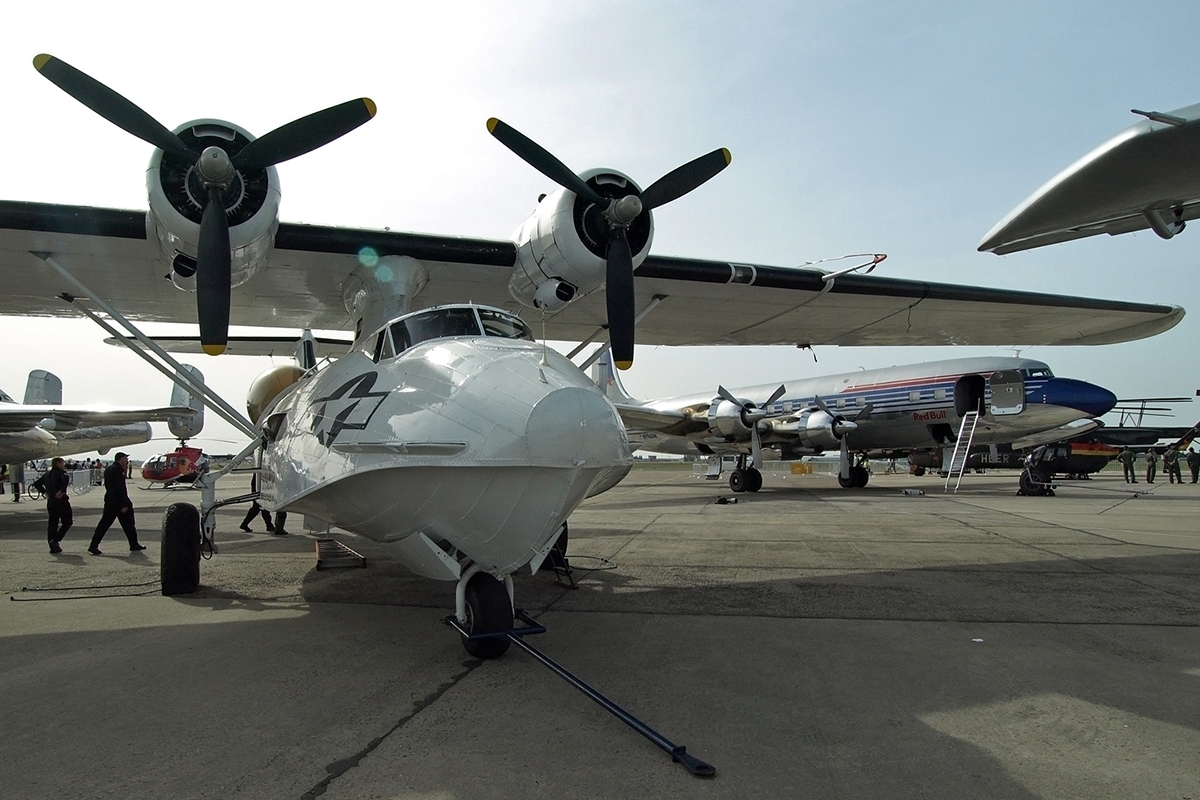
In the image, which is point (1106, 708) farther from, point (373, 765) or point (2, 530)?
point (2, 530)

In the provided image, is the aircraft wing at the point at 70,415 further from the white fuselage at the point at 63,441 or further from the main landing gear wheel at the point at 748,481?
the main landing gear wheel at the point at 748,481

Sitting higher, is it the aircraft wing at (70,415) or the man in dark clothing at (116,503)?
the aircraft wing at (70,415)

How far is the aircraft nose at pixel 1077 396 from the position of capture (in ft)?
61.4

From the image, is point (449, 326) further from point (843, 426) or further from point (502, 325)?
point (843, 426)

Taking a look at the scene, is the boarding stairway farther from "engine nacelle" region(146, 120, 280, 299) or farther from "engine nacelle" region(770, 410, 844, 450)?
"engine nacelle" region(146, 120, 280, 299)

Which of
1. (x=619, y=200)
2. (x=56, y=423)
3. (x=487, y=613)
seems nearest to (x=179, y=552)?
(x=487, y=613)

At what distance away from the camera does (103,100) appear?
5.34 metres

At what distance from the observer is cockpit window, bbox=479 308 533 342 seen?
5328 millimetres

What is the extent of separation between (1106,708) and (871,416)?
19.0 m

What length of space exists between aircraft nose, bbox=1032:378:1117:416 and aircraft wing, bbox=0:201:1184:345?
7042 mm

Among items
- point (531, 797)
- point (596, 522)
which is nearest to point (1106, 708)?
point (531, 797)

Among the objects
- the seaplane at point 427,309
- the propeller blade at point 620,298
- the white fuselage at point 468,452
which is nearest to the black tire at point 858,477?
the seaplane at point 427,309

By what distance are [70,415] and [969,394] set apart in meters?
24.3

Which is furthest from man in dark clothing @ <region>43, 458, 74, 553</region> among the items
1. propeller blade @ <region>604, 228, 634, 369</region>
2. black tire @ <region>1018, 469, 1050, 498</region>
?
black tire @ <region>1018, 469, 1050, 498</region>
